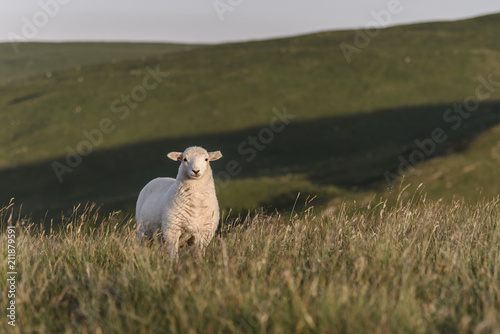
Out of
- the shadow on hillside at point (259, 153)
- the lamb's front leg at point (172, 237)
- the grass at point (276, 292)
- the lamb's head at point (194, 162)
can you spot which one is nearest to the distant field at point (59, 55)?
the shadow on hillside at point (259, 153)

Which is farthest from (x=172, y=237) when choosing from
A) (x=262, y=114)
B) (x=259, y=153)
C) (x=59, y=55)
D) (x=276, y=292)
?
(x=59, y=55)

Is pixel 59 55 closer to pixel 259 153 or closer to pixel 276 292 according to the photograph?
pixel 259 153

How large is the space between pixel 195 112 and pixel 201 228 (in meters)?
61.6

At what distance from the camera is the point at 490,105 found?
→ 58.8m

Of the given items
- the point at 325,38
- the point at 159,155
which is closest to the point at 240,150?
the point at 159,155

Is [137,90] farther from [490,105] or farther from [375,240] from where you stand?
[375,240]

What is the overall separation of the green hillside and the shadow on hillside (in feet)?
0.63

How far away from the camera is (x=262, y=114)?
67750 mm

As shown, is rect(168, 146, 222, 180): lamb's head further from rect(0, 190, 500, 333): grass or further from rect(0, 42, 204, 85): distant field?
rect(0, 42, 204, 85): distant field

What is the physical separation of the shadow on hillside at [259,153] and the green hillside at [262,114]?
19cm

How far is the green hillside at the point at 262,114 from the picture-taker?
46656 millimetres

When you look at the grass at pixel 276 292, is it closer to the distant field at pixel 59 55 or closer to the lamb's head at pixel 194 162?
the lamb's head at pixel 194 162

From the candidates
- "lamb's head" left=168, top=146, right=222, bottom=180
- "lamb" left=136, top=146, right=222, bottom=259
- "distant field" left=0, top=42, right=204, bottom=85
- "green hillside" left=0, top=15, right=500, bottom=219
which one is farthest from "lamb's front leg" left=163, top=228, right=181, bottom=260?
"distant field" left=0, top=42, right=204, bottom=85

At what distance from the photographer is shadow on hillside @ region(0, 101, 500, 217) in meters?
51.2
